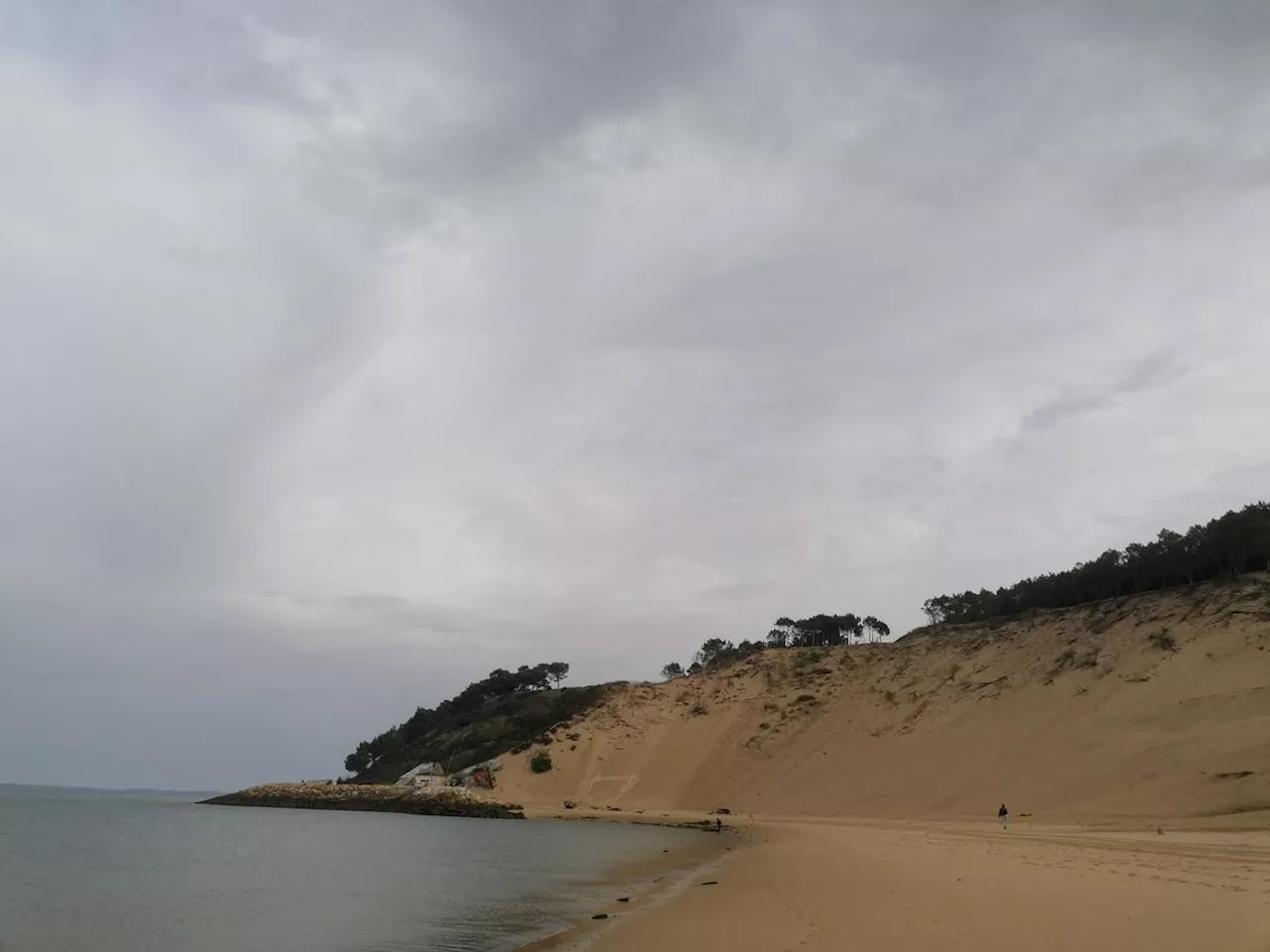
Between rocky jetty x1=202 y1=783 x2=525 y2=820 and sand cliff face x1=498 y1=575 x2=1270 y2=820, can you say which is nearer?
sand cliff face x1=498 y1=575 x2=1270 y2=820

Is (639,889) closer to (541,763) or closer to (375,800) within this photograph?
(541,763)

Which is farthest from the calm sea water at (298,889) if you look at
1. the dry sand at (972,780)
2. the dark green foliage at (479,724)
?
the dark green foliage at (479,724)

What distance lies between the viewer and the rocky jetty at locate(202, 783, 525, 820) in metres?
67.7

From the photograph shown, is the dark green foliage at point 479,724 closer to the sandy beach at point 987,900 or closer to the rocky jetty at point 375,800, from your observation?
the rocky jetty at point 375,800

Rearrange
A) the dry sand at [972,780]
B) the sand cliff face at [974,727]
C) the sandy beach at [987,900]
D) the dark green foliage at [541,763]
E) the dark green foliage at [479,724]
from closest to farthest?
the sandy beach at [987,900], the dry sand at [972,780], the sand cliff face at [974,727], the dark green foliage at [541,763], the dark green foliage at [479,724]

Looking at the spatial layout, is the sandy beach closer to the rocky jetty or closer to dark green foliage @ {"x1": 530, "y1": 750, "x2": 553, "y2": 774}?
the rocky jetty

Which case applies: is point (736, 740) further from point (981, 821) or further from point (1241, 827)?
point (1241, 827)

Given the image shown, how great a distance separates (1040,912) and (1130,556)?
209 feet

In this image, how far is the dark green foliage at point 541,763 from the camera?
78.1 m

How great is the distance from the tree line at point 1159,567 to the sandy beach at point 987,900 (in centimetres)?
3877

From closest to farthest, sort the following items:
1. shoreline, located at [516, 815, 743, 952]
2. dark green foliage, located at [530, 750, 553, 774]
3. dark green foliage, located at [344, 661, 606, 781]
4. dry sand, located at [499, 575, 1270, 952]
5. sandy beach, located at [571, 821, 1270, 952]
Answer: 1. sandy beach, located at [571, 821, 1270, 952]
2. dry sand, located at [499, 575, 1270, 952]
3. shoreline, located at [516, 815, 743, 952]
4. dark green foliage, located at [530, 750, 553, 774]
5. dark green foliage, located at [344, 661, 606, 781]

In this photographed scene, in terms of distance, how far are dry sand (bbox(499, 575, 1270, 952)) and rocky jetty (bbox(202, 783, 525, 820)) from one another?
5.48 m

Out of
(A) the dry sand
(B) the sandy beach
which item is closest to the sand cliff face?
(A) the dry sand

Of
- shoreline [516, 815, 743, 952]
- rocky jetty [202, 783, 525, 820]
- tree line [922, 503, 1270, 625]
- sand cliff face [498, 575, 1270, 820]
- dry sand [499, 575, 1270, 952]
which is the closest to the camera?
dry sand [499, 575, 1270, 952]
